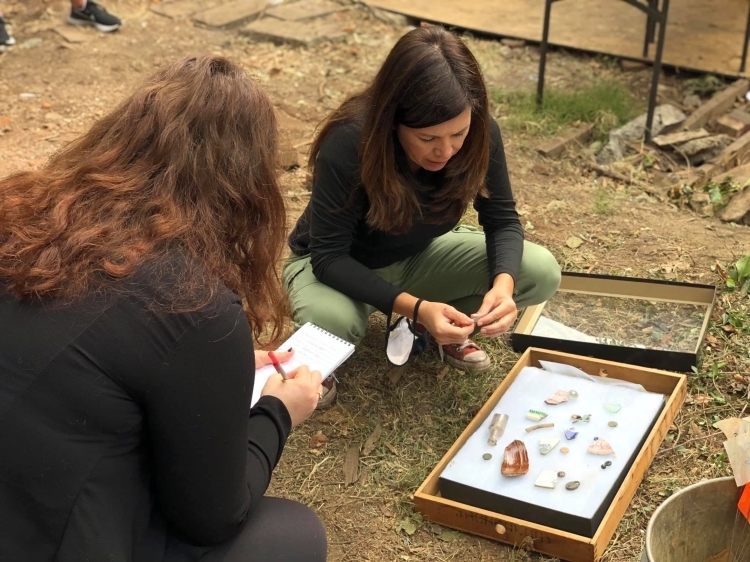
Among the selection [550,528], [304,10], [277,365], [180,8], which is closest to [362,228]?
[277,365]

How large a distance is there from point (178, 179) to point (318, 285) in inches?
49.7

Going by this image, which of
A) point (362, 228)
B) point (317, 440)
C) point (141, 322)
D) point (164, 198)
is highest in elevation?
point (164, 198)


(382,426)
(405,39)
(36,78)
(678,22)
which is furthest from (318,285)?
(678,22)

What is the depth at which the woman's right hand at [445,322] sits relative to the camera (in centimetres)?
247

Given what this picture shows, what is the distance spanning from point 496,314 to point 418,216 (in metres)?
0.39

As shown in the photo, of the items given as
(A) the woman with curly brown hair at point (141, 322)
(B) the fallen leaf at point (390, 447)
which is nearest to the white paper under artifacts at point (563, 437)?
(B) the fallen leaf at point (390, 447)

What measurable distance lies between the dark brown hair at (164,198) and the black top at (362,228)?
0.92 m

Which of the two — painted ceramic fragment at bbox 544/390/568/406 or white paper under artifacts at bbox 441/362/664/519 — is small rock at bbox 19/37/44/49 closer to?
white paper under artifacts at bbox 441/362/664/519

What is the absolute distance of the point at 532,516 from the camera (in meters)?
2.27

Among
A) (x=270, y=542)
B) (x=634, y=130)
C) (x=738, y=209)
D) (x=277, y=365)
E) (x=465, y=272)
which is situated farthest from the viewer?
(x=634, y=130)

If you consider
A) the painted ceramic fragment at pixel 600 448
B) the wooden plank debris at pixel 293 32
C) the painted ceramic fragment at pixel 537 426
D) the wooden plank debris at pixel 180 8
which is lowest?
the painted ceramic fragment at pixel 537 426

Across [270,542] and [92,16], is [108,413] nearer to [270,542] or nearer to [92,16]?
[270,542]

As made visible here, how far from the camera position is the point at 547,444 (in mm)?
2486

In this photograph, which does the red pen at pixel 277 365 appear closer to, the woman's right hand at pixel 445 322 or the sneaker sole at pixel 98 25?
the woman's right hand at pixel 445 322
